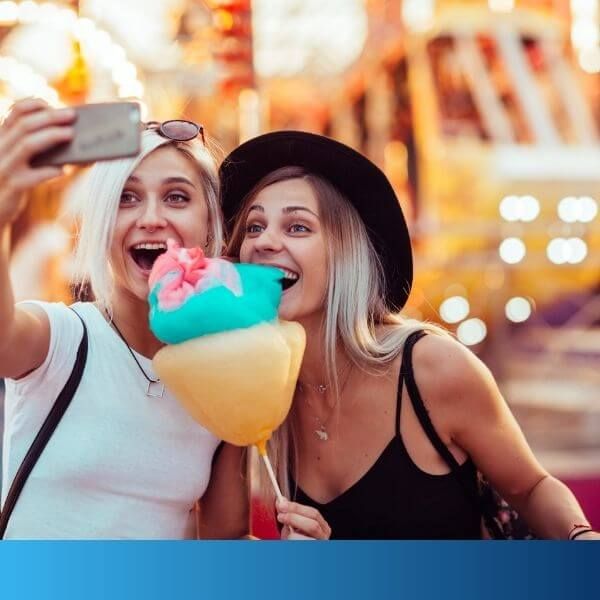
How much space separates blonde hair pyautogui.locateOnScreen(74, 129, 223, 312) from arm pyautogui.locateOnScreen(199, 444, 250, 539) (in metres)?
0.45

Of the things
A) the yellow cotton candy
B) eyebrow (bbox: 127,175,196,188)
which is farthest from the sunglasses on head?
the yellow cotton candy

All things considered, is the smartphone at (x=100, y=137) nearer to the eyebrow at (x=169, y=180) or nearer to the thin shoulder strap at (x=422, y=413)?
the eyebrow at (x=169, y=180)

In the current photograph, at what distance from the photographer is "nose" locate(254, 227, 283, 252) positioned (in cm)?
191

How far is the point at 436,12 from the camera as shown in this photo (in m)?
9.91

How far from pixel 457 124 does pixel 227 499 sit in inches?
307

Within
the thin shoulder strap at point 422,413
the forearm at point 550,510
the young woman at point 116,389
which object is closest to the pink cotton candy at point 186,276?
the young woman at point 116,389

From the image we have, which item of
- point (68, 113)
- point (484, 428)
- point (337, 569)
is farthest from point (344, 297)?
point (68, 113)

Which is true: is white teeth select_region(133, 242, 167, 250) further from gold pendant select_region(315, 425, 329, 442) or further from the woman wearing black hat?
gold pendant select_region(315, 425, 329, 442)

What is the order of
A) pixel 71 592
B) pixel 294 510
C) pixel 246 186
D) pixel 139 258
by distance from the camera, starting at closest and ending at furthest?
pixel 71 592 < pixel 294 510 < pixel 139 258 < pixel 246 186

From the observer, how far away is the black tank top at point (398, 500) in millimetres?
2006

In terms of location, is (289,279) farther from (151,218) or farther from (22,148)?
(22,148)

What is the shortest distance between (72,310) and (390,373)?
0.75 m

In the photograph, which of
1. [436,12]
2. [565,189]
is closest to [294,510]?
[565,189]

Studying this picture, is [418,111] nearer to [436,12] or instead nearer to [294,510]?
[436,12]
